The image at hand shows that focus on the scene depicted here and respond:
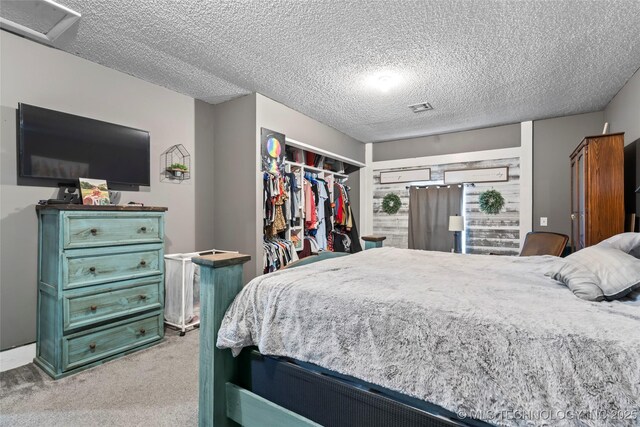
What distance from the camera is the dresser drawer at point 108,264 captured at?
206cm

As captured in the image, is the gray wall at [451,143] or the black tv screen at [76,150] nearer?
the black tv screen at [76,150]


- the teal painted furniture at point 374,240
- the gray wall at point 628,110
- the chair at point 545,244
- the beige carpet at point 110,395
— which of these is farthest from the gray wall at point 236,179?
the gray wall at point 628,110

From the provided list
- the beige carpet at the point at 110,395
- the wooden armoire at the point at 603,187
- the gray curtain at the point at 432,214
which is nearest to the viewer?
the beige carpet at the point at 110,395

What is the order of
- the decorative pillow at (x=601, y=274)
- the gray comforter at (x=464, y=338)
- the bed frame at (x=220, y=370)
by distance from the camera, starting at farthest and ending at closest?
the bed frame at (x=220, y=370), the decorative pillow at (x=601, y=274), the gray comforter at (x=464, y=338)

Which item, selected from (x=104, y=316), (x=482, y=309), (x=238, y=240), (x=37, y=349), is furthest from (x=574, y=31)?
(x=37, y=349)

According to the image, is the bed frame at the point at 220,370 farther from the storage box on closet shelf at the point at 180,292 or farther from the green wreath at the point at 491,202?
the green wreath at the point at 491,202

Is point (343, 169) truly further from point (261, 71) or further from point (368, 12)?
point (368, 12)

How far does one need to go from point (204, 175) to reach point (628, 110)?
14.4 feet

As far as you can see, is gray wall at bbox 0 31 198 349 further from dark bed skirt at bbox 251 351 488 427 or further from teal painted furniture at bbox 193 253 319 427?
dark bed skirt at bbox 251 351 488 427

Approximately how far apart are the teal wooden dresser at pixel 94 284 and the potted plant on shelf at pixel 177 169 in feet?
2.25

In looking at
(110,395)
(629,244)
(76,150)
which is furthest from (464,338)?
(76,150)

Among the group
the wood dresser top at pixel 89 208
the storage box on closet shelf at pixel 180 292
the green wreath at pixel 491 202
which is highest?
the green wreath at pixel 491 202

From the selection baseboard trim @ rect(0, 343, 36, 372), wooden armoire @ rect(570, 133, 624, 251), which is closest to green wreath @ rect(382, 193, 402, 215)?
wooden armoire @ rect(570, 133, 624, 251)

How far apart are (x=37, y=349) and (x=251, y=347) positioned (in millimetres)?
1998
